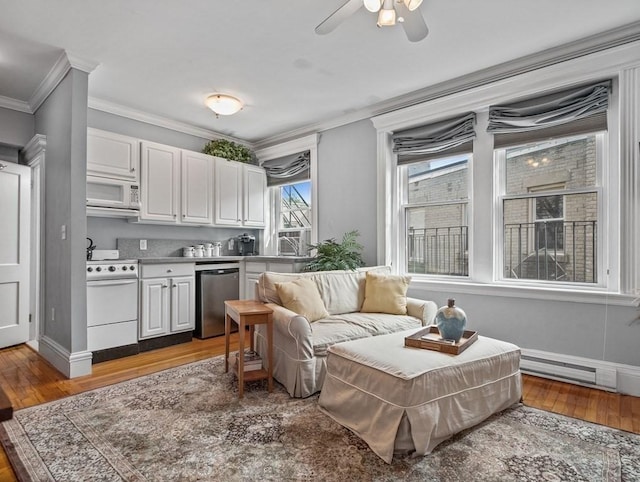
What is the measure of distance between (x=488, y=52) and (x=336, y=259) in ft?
7.87

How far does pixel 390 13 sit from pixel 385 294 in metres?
2.24

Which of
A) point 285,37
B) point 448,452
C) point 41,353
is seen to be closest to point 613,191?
point 448,452

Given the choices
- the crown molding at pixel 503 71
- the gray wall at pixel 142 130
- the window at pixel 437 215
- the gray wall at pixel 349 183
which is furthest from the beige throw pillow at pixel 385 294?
the gray wall at pixel 142 130

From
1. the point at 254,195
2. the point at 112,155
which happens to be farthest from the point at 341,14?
the point at 254,195

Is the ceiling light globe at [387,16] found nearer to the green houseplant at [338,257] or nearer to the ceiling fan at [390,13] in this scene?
the ceiling fan at [390,13]

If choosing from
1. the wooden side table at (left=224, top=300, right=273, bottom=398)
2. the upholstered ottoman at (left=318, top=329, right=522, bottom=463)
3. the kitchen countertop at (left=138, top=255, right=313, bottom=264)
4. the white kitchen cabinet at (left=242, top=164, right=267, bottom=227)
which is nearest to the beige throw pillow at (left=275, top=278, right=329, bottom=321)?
A: the wooden side table at (left=224, top=300, right=273, bottom=398)

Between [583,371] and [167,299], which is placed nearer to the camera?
[583,371]

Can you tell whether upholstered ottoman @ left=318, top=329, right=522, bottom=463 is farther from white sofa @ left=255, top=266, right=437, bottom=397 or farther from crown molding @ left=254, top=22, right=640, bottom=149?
crown molding @ left=254, top=22, right=640, bottom=149

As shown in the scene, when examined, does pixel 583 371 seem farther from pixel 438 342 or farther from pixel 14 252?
pixel 14 252

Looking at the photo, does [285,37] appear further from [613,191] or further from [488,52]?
[613,191]

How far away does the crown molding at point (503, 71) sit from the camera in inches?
109

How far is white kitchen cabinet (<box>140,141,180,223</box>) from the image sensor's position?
4172 millimetres

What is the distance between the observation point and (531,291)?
10.4 feet

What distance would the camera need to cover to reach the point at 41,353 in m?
3.72
